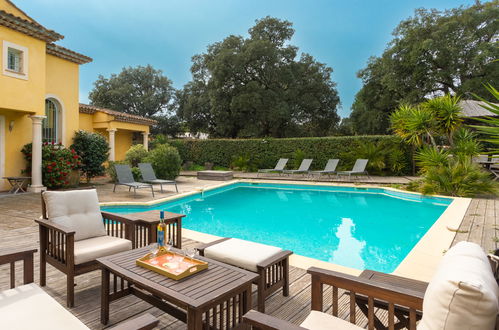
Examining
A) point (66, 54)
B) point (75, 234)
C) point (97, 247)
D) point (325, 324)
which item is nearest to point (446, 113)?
point (325, 324)

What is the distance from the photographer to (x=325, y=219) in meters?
7.66

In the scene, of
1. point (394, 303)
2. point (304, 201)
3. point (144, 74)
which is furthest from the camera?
point (144, 74)

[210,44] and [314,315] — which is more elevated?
[210,44]

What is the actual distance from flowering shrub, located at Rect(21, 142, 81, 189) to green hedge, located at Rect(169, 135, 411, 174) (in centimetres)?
981

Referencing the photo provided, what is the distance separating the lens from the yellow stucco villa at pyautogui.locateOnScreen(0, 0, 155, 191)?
8938 millimetres

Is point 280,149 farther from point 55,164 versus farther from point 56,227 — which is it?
point 56,227

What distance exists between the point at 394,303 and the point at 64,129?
13611 millimetres

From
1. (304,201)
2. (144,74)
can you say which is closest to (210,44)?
(144,74)

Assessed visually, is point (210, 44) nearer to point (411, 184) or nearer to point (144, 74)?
point (144, 74)

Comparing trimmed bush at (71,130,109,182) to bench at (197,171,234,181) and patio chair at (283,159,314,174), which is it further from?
patio chair at (283,159,314,174)

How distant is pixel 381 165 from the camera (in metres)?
14.7

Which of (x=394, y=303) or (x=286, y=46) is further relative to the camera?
(x=286, y=46)

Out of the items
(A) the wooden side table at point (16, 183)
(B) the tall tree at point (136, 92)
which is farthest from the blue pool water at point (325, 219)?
(B) the tall tree at point (136, 92)

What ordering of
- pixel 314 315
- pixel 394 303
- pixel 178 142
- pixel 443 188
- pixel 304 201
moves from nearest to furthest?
pixel 394 303
pixel 314 315
pixel 443 188
pixel 304 201
pixel 178 142
